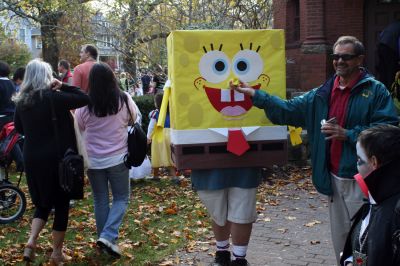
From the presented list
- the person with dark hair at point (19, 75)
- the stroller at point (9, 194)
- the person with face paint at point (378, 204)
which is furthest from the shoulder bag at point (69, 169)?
the person with dark hair at point (19, 75)

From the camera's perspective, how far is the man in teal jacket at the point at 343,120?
375cm

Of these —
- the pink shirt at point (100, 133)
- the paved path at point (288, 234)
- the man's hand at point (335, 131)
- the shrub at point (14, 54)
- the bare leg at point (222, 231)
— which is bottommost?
the paved path at point (288, 234)

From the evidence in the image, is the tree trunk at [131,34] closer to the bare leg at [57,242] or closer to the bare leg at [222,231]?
the bare leg at [57,242]

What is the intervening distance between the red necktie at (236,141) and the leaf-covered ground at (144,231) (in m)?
1.62

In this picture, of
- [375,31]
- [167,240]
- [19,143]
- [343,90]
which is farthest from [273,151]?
[375,31]

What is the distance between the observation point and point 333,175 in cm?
393

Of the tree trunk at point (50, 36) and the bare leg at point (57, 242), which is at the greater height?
the tree trunk at point (50, 36)

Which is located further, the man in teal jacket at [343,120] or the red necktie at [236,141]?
the red necktie at [236,141]

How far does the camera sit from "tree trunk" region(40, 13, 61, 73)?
17.0 meters

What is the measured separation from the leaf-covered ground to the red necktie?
1.62 metres

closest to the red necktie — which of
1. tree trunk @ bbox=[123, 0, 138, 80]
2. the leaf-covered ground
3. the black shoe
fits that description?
the black shoe

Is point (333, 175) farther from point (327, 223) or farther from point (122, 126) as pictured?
point (327, 223)

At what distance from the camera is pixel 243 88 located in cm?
428

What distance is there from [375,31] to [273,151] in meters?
9.25
